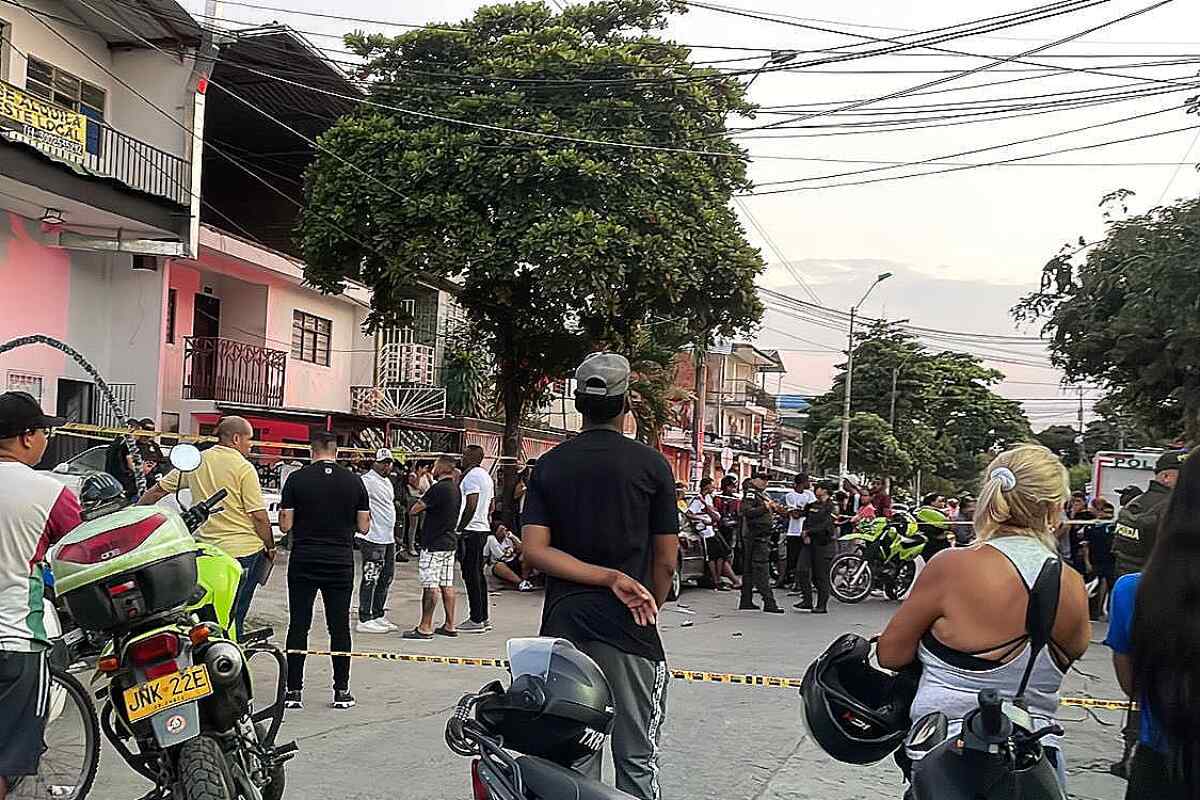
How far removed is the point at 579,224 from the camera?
18.2 m

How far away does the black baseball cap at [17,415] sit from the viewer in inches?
174

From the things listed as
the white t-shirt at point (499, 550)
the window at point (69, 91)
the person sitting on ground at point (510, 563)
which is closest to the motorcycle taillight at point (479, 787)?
the white t-shirt at point (499, 550)

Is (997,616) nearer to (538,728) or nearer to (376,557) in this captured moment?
(538,728)

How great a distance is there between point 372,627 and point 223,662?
24.2 feet

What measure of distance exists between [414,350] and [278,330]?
411 cm

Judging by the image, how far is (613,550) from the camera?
4172mm

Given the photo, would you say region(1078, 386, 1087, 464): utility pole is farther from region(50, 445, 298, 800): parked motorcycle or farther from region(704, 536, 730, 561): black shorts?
region(50, 445, 298, 800): parked motorcycle

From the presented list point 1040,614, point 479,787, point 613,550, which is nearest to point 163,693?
point 613,550

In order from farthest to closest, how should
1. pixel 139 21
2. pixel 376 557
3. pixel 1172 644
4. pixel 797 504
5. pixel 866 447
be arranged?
pixel 866 447, pixel 139 21, pixel 797 504, pixel 376 557, pixel 1172 644

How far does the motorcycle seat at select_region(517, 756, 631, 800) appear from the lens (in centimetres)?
233

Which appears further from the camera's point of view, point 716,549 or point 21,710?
point 716,549

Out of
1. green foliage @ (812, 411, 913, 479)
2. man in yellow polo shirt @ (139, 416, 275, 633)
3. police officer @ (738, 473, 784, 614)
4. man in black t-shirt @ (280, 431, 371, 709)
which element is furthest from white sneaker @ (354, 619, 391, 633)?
green foliage @ (812, 411, 913, 479)

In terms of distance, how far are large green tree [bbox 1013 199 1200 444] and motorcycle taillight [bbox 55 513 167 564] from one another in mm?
15382

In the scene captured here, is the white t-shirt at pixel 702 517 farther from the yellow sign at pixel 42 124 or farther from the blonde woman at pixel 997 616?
the blonde woman at pixel 997 616
